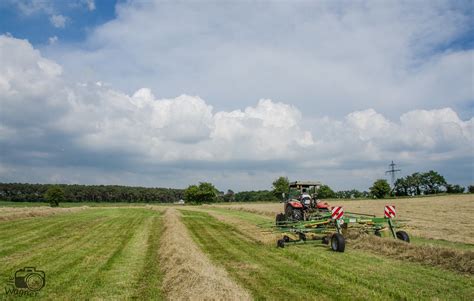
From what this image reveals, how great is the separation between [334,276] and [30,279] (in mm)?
7274

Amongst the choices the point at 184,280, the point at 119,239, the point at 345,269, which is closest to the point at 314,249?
the point at 345,269

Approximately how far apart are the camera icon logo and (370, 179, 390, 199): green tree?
9275 cm

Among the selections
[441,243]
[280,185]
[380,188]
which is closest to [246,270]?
[441,243]

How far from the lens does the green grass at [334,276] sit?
7.07 m

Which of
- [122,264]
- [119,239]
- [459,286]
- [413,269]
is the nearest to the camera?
[459,286]

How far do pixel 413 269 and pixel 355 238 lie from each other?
16.8 ft

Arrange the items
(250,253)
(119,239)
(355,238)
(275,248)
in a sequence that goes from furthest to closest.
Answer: (119,239), (355,238), (275,248), (250,253)

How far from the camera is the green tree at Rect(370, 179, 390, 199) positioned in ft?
302

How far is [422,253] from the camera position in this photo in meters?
10.4

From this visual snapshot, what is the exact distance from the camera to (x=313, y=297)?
272 inches

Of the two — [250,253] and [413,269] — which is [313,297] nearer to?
[413,269]

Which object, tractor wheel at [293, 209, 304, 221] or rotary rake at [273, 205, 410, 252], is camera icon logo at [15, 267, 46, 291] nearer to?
rotary rake at [273, 205, 410, 252]

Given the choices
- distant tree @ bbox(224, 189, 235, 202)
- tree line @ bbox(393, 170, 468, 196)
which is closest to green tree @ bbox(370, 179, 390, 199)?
tree line @ bbox(393, 170, 468, 196)

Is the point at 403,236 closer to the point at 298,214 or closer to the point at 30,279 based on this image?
the point at 298,214
